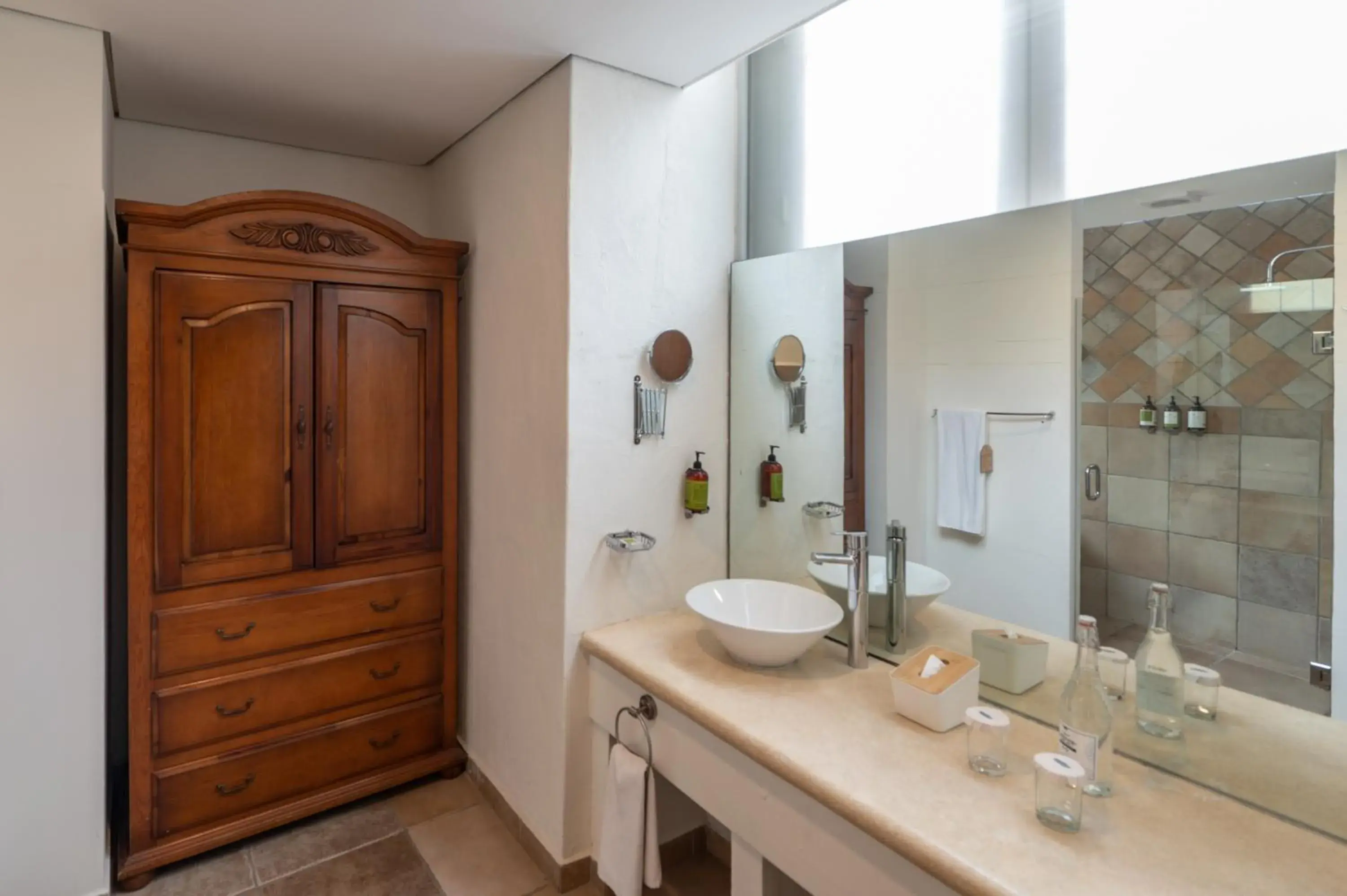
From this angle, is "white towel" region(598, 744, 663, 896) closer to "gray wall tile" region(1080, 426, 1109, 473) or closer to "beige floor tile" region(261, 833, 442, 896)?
"beige floor tile" region(261, 833, 442, 896)

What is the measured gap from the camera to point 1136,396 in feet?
4.75

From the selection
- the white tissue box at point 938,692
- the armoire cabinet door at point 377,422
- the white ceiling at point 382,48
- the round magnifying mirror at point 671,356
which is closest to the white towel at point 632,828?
the white tissue box at point 938,692

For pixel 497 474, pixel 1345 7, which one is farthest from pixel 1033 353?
pixel 497 474

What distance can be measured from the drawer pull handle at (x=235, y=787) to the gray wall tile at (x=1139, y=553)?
8.14 feet

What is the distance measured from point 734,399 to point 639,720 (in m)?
1.01

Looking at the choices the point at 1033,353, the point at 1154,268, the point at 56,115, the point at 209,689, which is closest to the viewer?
the point at 1154,268

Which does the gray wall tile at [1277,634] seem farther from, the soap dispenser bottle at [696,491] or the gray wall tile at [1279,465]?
the soap dispenser bottle at [696,491]

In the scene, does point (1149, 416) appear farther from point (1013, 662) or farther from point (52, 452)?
point (52, 452)

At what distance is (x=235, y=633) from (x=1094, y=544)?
236cm

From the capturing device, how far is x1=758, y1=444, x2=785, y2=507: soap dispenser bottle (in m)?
2.17

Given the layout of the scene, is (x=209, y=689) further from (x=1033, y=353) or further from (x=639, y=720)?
(x=1033, y=353)

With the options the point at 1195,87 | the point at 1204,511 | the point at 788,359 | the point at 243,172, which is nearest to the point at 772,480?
the point at 788,359

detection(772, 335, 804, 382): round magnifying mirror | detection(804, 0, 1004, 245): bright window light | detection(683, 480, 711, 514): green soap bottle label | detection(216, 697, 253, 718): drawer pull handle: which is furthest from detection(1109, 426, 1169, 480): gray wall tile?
detection(216, 697, 253, 718): drawer pull handle

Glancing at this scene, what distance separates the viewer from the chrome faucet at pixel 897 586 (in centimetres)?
182
